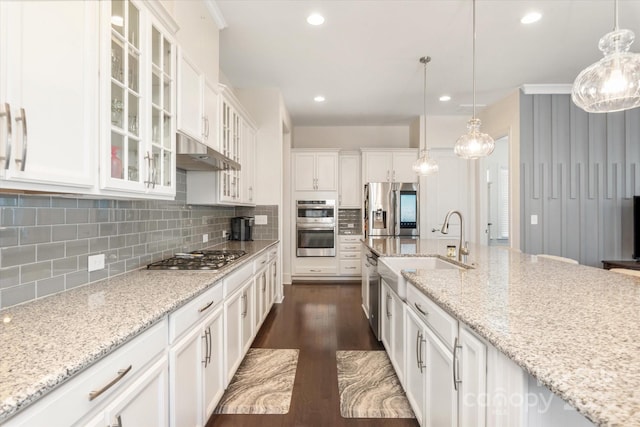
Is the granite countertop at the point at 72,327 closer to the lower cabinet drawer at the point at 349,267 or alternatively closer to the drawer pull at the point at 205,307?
the drawer pull at the point at 205,307

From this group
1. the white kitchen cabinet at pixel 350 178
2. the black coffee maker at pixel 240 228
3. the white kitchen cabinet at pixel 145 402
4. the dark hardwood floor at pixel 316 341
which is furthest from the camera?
the white kitchen cabinet at pixel 350 178

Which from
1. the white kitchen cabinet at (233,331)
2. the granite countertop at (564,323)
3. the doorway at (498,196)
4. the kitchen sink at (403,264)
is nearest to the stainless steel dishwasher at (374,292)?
the kitchen sink at (403,264)

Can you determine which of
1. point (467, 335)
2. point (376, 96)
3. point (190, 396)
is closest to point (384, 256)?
point (467, 335)

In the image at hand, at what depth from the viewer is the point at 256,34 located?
3.00 m

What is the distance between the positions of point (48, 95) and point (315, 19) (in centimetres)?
232

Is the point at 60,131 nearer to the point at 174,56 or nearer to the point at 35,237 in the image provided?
the point at 35,237

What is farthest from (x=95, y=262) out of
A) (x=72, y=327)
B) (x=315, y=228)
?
(x=315, y=228)

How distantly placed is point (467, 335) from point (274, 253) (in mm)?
3084

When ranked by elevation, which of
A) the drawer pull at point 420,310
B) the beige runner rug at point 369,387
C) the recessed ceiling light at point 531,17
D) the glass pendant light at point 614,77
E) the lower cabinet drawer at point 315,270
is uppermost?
the recessed ceiling light at point 531,17

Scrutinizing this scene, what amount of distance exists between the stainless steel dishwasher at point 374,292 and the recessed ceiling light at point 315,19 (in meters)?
2.16

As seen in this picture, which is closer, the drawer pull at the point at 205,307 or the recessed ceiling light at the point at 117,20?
the recessed ceiling light at the point at 117,20

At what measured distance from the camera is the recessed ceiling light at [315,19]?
2687mm

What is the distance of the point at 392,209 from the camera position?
5.49 meters

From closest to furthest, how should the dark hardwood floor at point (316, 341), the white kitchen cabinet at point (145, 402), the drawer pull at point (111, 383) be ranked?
the drawer pull at point (111, 383) < the white kitchen cabinet at point (145, 402) < the dark hardwood floor at point (316, 341)
